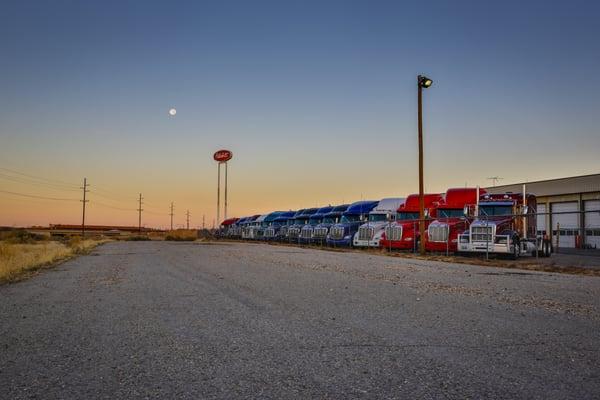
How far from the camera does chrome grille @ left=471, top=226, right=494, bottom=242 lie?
2109 centimetres

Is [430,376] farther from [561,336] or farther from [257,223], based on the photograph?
[257,223]

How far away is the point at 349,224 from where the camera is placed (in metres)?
32.3

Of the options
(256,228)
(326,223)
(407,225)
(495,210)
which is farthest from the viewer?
(256,228)

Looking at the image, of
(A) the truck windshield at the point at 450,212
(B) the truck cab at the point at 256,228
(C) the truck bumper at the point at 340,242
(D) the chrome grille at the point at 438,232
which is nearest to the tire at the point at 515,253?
(D) the chrome grille at the point at 438,232

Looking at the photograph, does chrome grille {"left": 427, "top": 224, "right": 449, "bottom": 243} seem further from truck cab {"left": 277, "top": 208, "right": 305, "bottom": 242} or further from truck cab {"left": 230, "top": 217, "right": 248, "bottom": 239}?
truck cab {"left": 230, "top": 217, "right": 248, "bottom": 239}

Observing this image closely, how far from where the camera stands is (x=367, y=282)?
11.2 metres

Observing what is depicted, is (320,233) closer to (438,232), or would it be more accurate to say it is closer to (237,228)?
(438,232)

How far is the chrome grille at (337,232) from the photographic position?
3259 centimetres

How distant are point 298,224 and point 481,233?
22.5 metres

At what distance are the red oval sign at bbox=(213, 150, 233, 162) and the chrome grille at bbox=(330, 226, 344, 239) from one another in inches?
1881

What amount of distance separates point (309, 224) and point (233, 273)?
25696 mm

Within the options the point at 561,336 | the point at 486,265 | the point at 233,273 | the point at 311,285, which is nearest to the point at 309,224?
the point at 486,265

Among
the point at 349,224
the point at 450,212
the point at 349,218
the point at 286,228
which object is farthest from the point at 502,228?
the point at 286,228

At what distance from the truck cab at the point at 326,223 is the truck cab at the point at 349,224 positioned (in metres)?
1.08
